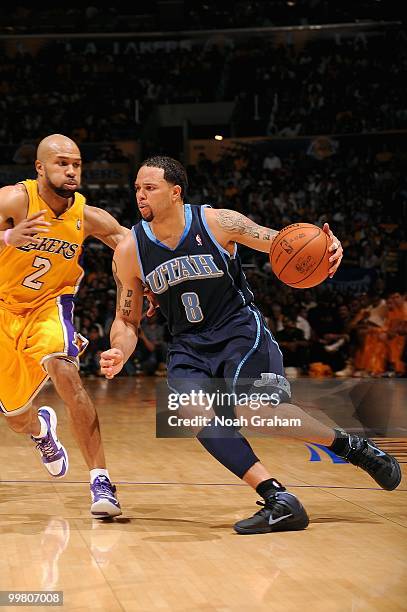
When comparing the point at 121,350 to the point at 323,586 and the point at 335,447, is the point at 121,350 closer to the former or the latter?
the point at 335,447

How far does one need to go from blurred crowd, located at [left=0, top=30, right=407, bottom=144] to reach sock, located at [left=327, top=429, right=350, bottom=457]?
15.3 meters

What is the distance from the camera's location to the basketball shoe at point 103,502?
14.1 ft

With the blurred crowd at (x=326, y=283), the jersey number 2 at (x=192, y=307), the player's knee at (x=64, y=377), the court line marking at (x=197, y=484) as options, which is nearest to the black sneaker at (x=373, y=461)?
the court line marking at (x=197, y=484)

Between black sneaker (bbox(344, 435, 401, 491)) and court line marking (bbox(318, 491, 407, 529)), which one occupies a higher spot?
black sneaker (bbox(344, 435, 401, 491))

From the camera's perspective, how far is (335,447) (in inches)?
166

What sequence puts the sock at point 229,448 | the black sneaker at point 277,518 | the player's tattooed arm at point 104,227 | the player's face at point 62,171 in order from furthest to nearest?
the player's tattooed arm at point 104,227, the player's face at point 62,171, the sock at point 229,448, the black sneaker at point 277,518

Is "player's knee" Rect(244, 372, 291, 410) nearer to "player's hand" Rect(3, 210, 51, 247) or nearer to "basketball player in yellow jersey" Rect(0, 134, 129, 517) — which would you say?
"basketball player in yellow jersey" Rect(0, 134, 129, 517)

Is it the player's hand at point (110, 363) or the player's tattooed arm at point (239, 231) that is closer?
the player's hand at point (110, 363)

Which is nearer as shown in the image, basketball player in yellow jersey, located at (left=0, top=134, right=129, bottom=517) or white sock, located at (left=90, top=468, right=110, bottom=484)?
white sock, located at (left=90, top=468, right=110, bottom=484)

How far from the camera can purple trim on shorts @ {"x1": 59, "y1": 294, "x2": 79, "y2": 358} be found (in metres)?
4.70

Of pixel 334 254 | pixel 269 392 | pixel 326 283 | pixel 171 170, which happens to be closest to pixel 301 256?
pixel 334 254

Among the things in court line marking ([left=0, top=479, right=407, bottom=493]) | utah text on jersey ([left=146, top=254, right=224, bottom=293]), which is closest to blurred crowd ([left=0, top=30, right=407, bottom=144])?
court line marking ([left=0, top=479, right=407, bottom=493])

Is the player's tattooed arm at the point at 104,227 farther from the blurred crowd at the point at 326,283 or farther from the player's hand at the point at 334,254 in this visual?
the blurred crowd at the point at 326,283

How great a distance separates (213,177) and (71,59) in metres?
6.10
